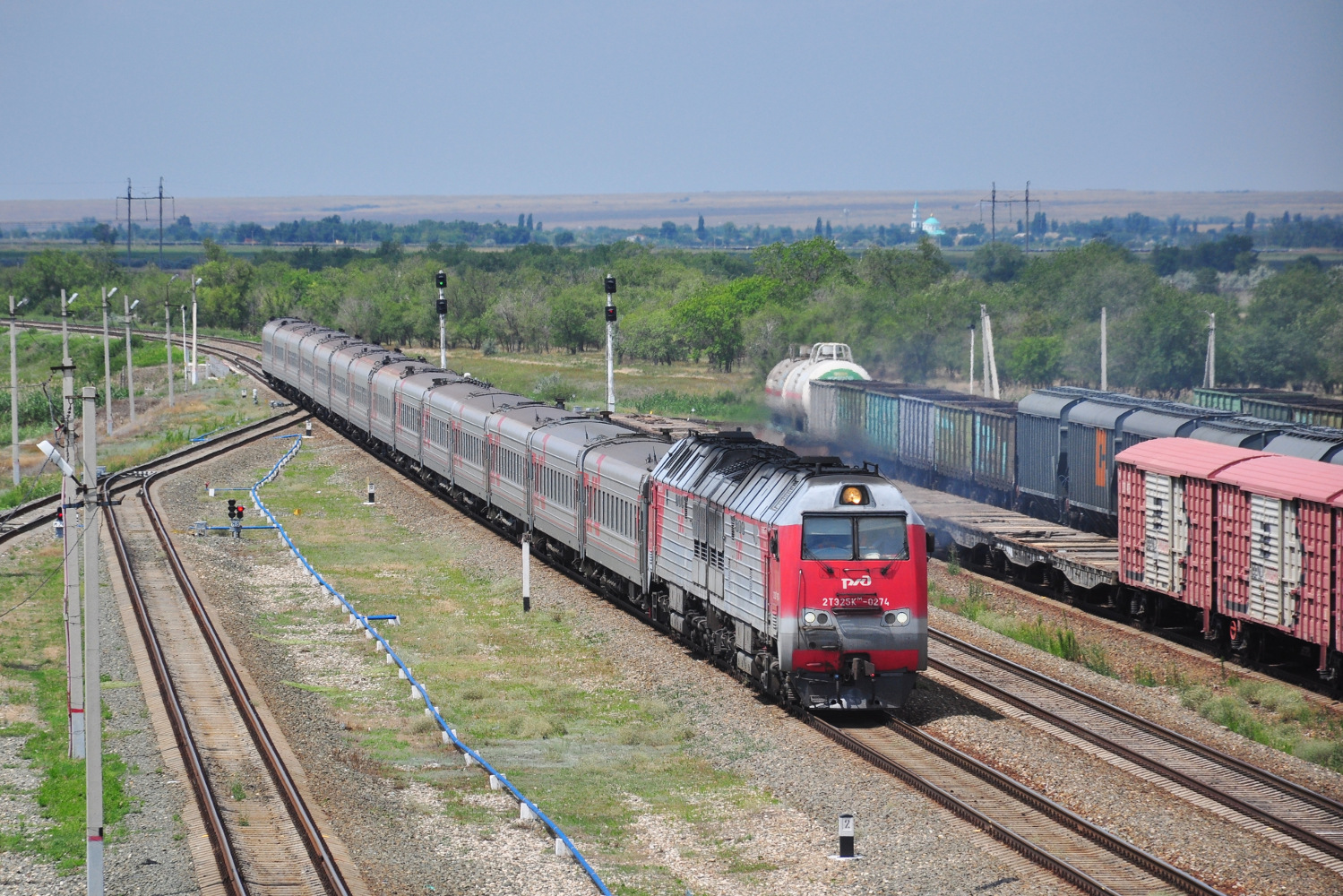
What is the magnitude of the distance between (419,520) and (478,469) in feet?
10.9

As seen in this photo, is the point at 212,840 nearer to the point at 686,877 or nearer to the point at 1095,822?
the point at 686,877

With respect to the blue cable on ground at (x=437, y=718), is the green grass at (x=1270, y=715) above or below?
below

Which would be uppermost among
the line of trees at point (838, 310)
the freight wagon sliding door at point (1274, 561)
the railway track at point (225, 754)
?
the line of trees at point (838, 310)

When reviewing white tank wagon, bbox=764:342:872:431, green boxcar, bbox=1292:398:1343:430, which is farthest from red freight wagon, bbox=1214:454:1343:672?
white tank wagon, bbox=764:342:872:431

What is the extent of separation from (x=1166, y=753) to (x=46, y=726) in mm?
16975

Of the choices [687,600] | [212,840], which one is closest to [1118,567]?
[687,600]

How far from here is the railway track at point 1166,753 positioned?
17.6m

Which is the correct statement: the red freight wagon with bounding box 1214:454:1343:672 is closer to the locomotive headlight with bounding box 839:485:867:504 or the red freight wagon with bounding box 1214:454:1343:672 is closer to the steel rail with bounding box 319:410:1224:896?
the steel rail with bounding box 319:410:1224:896

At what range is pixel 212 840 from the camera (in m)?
17.8

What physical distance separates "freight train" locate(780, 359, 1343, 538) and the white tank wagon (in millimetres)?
2659

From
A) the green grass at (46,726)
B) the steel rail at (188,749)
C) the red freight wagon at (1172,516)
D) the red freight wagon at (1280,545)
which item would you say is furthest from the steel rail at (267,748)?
the red freight wagon at (1172,516)

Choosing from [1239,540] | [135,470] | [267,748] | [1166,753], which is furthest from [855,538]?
[135,470]

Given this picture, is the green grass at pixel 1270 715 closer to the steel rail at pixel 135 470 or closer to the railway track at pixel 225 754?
the railway track at pixel 225 754

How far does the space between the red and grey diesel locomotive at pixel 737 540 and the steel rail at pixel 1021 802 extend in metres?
0.74
